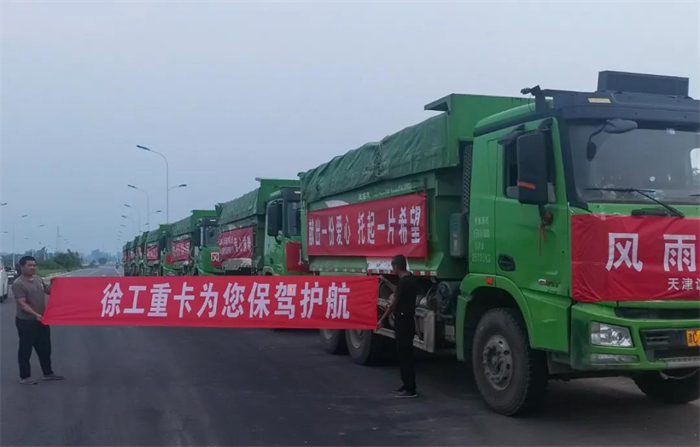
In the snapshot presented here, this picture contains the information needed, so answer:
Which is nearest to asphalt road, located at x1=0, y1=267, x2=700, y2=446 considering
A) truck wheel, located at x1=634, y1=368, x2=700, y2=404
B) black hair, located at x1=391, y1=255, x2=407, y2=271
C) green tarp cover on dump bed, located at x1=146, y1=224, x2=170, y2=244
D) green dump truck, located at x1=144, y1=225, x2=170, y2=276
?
truck wheel, located at x1=634, y1=368, x2=700, y2=404

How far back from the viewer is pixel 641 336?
20.0 feet

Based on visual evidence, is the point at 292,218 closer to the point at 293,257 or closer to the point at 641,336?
the point at 293,257

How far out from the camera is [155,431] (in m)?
7.03

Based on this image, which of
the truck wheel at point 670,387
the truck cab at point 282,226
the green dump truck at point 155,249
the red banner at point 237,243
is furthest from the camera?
the green dump truck at point 155,249

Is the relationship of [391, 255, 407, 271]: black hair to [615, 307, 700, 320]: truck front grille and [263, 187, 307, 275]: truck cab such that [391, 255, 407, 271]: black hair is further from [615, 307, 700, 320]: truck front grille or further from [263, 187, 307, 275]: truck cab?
[263, 187, 307, 275]: truck cab

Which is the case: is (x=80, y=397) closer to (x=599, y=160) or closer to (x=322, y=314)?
(x=322, y=314)

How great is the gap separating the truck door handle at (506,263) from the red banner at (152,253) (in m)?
35.2

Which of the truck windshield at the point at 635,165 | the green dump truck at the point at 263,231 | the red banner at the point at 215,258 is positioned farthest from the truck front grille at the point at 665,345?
the red banner at the point at 215,258

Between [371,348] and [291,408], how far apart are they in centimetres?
290

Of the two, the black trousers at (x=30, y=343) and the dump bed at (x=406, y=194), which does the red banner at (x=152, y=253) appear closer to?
the dump bed at (x=406, y=194)

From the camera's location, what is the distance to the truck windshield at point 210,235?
26.7 m

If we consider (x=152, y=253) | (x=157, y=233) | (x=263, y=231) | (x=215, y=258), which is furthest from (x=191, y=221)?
(x=152, y=253)

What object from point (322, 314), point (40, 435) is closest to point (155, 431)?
point (40, 435)

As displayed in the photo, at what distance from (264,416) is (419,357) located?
4.68m
